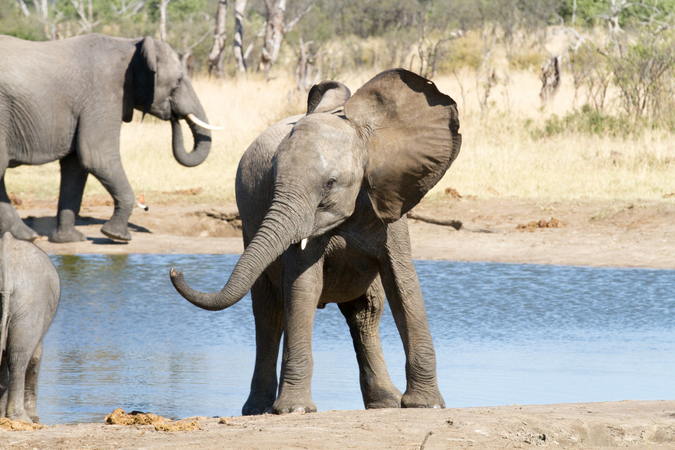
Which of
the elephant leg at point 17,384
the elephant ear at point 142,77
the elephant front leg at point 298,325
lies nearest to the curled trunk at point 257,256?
the elephant front leg at point 298,325

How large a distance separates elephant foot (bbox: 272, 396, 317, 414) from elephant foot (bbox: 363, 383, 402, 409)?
64 cm

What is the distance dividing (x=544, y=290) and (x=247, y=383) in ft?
11.2

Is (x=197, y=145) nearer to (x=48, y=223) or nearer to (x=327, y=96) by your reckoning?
(x=48, y=223)

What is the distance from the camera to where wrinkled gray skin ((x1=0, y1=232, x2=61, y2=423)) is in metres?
4.36

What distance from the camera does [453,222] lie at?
10820mm

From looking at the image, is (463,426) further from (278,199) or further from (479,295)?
(479,295)

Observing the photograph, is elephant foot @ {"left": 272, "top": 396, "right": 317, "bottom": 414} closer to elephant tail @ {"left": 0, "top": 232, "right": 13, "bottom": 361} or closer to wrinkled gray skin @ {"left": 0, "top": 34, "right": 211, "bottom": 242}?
elephant tail @ {"left": 0, "top": 232, "right": 13, "bottom": 361}

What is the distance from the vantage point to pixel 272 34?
26.3 metres

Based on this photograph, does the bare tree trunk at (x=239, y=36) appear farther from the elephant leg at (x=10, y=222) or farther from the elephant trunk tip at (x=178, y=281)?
the elephant trunk tip at (x=178, y=281)

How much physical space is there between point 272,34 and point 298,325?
22670 mm

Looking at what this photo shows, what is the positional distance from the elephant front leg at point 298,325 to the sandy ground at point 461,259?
0.81 ft

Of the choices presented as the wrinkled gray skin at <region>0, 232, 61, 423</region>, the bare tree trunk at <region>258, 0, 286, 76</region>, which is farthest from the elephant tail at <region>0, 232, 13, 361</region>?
the bare tree trunk at <region>258, 0, 286, 76</region>

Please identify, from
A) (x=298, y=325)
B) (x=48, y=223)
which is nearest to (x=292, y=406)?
(x=298, y=325)

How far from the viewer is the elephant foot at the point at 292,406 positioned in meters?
4.33
